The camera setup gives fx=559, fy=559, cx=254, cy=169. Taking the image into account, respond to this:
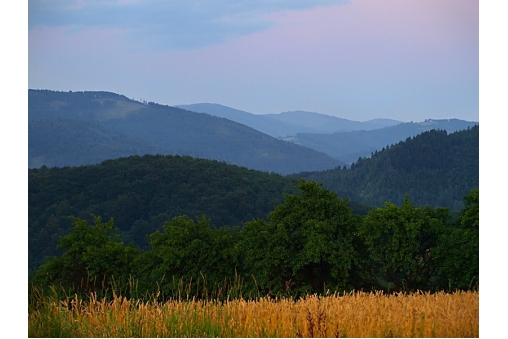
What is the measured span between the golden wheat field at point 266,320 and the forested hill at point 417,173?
63430 mm

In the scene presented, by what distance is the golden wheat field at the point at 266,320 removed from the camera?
16.5 feet

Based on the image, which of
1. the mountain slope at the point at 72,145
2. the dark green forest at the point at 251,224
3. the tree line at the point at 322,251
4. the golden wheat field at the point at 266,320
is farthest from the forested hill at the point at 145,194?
the mountain slope at the point at 72,145

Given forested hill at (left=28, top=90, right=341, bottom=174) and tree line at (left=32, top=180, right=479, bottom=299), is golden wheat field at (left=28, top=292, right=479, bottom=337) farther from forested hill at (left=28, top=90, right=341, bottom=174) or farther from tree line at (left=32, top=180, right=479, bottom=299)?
forested hill at (left=28, top=90, right=341, bottom=174)

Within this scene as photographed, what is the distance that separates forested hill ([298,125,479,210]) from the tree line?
54114 millimetres

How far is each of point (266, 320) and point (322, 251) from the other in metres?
8.85

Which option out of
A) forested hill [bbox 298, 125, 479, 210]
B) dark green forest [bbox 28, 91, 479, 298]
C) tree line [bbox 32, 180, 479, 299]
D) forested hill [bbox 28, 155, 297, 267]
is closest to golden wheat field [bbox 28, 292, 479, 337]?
dark green forest [bbox 28, 91, 479, 298]

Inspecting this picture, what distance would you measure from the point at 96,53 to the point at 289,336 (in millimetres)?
111251

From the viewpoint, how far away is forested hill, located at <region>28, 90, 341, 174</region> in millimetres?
124875

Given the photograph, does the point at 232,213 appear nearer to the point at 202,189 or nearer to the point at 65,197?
the point at 202,189

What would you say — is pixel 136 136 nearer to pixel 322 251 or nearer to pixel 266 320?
pixel 322 251

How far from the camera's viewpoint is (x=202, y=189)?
59.7 metres

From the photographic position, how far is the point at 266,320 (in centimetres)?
520

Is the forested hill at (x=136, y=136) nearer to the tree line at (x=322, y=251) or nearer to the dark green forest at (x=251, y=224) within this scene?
the dark green forest at (x=251, y=224)
